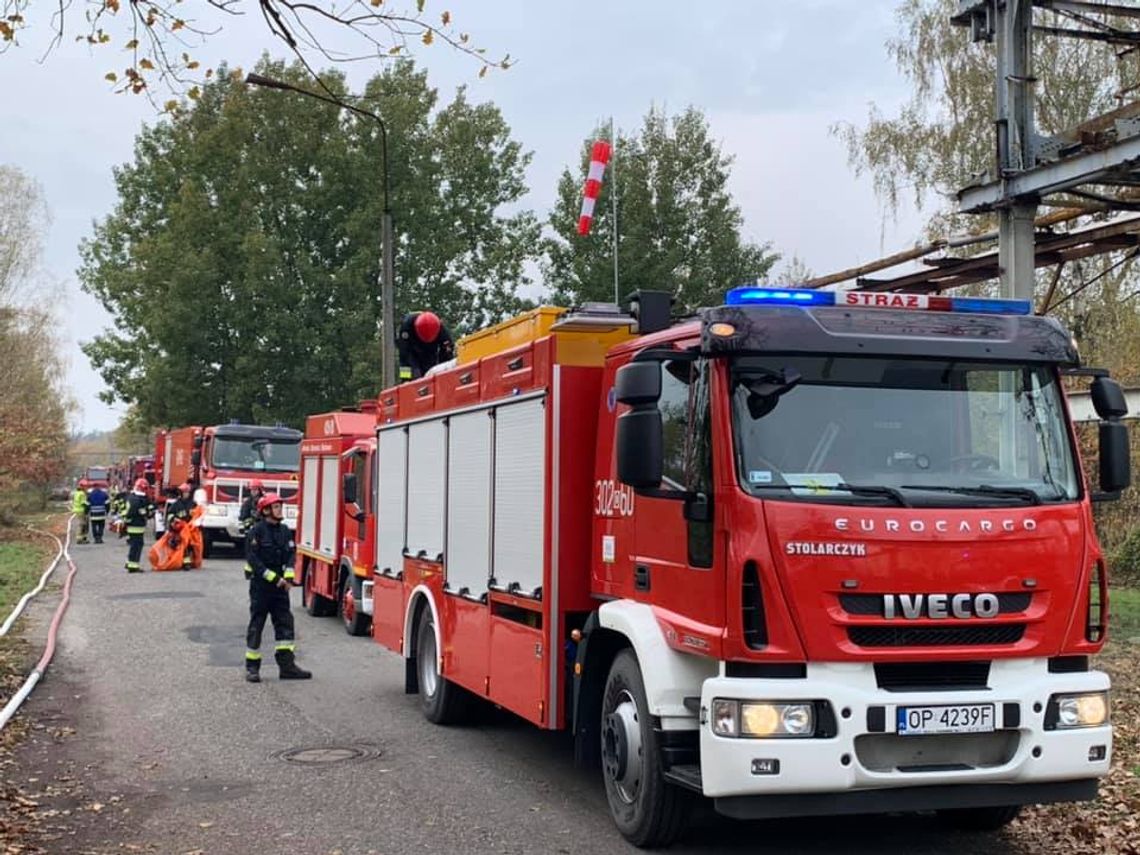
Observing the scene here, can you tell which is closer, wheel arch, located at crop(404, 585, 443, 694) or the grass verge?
the grass verge

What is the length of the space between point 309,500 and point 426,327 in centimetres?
610

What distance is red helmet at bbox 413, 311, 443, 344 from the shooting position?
11.6m

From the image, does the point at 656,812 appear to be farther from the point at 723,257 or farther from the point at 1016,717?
the point at 723,257

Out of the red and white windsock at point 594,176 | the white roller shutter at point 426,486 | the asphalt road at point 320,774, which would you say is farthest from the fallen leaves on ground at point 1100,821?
the red and white windsock at point 594,176

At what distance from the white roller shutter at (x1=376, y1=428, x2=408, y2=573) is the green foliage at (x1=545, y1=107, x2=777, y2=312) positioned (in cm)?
2009

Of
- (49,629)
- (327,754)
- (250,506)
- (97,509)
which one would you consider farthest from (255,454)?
(327,754)

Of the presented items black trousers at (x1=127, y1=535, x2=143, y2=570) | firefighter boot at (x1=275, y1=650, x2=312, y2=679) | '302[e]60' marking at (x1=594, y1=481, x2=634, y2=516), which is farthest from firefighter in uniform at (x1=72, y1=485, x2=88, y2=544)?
'302[e]60' marking at (x1=594, y1=481, x2=634, y2=516)

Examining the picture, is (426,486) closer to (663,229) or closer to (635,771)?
(635,771)

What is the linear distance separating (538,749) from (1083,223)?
19.2 m

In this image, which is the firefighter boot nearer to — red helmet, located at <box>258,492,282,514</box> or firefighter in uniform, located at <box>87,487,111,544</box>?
red helmet, located at <box>258,492,282,514</box>

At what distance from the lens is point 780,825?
668 cm

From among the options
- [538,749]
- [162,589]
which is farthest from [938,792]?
[162,589]

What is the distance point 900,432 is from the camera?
5672 millimetres

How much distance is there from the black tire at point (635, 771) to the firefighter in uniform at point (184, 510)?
19.1 meters
